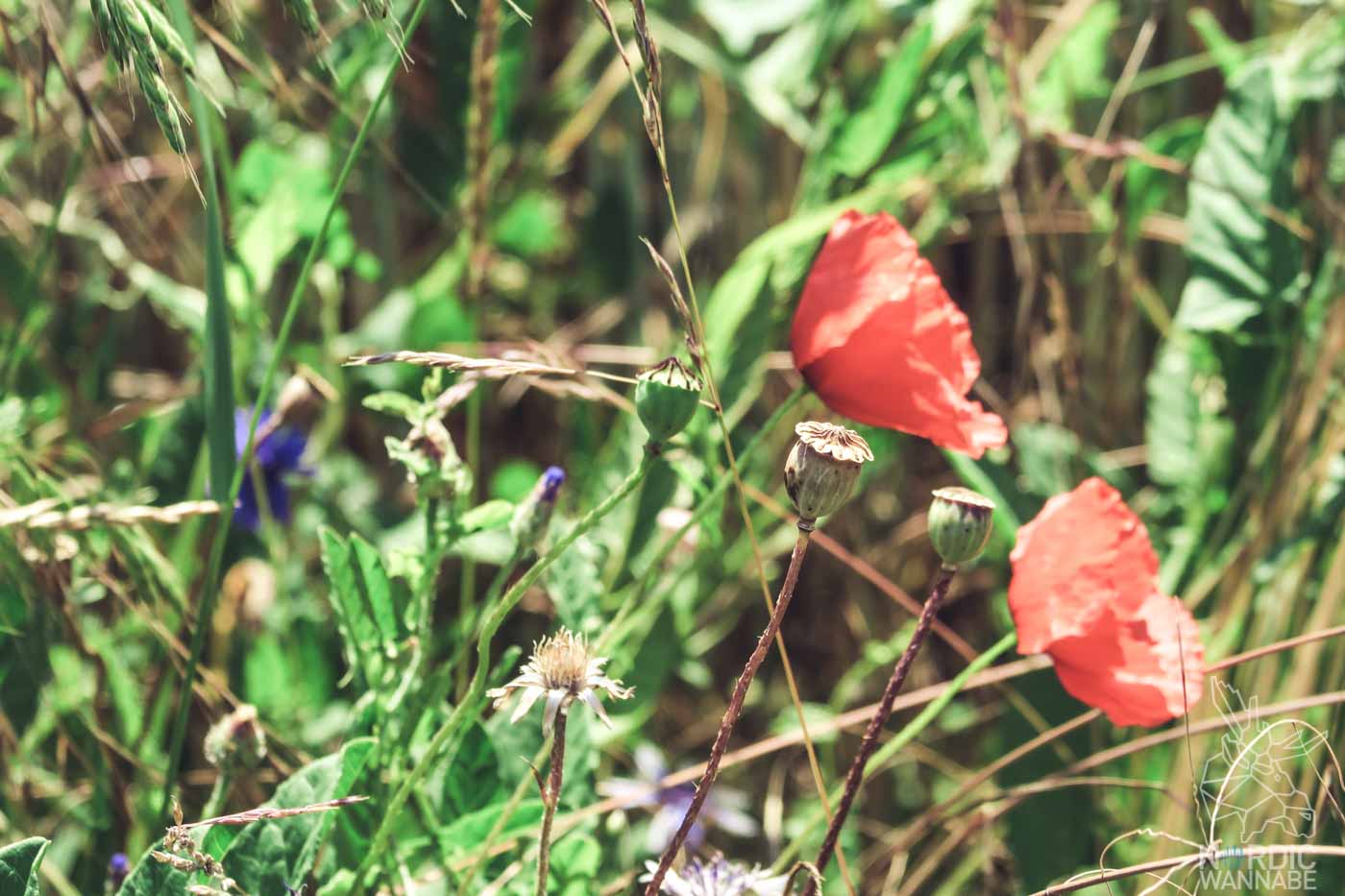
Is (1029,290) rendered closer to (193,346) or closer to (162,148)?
(193,346)

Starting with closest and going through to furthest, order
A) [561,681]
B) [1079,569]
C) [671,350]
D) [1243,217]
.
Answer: [561,681] → [1079,569] → [1243,217] → [671,350]

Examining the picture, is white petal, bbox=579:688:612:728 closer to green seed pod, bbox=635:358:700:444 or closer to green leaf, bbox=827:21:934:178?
green seed pod, bbox=635:358:700:444

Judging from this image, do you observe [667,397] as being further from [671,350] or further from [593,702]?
[671,350]

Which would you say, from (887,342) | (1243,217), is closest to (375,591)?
(887,342)

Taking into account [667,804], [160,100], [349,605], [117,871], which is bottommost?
[667,804]

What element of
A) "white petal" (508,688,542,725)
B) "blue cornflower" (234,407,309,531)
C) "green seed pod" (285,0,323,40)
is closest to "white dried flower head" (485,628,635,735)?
"white petal" (508,688,542,725)

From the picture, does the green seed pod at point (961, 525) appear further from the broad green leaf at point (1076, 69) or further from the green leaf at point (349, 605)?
the broad green leaf at point (1076, 69)
